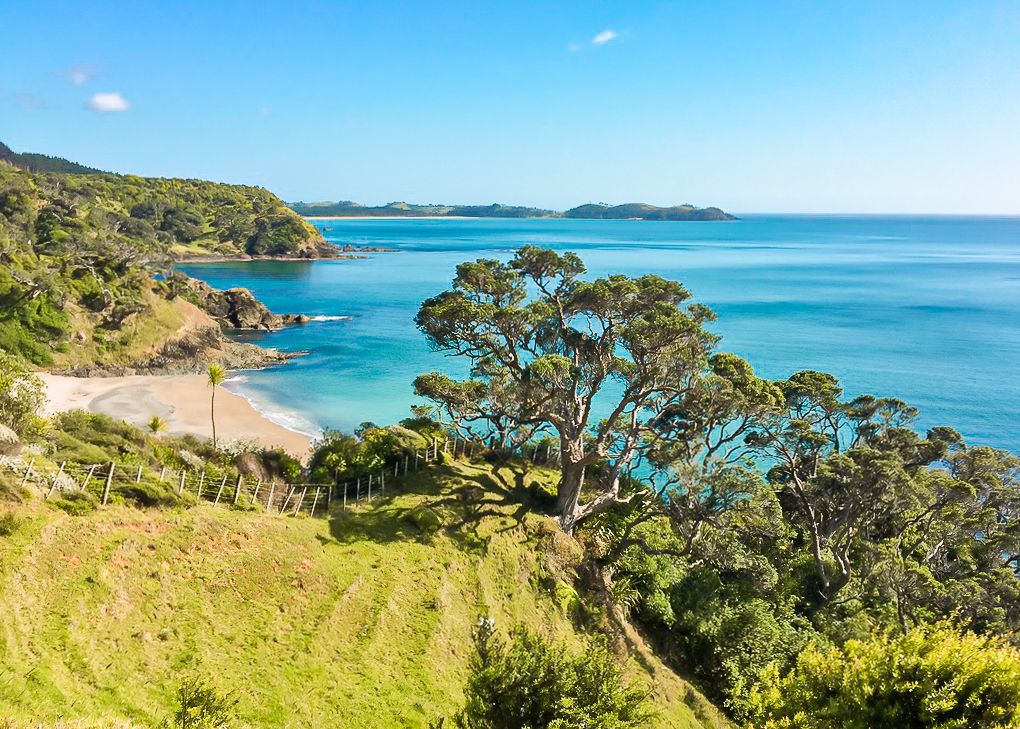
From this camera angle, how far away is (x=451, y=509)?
80.9 ft

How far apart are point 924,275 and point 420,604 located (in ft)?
523

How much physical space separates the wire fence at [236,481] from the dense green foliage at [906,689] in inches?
681

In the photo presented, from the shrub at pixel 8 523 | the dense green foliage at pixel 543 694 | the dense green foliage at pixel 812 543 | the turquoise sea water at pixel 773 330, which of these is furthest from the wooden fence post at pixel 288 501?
the turquoise sea water at pixel 773 330

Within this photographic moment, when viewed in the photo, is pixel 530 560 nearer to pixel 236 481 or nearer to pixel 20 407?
pixel 236 481

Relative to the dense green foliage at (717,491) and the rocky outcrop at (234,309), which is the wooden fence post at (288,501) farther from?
the rocky outcrop at (234,309)

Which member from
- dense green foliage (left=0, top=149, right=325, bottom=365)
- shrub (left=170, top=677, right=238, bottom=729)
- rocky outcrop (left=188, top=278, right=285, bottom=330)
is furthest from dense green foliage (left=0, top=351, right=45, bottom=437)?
rocky outcrop (left=188, top=278, right=285, bottom=330)

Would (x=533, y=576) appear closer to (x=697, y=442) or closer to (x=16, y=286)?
(x=697, y=442)

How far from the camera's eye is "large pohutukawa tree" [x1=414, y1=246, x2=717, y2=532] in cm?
2436

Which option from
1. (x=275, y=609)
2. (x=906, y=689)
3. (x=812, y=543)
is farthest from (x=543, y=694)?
(x=812, y=543)

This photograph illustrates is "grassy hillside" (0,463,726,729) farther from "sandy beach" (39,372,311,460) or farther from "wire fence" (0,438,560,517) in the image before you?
"sandy beach" (39,372,311,460)

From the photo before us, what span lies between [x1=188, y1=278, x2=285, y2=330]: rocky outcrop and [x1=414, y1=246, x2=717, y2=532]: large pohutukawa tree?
201 ft

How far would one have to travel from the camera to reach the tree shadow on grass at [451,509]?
22672 millimetres

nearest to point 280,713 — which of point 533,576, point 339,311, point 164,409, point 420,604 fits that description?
point 420,604

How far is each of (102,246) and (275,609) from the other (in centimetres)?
6591
